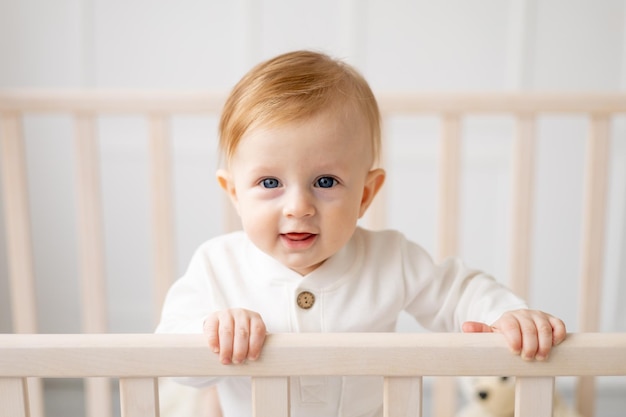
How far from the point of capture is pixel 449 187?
143 centimetres

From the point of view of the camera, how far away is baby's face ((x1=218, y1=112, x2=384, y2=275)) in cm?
87

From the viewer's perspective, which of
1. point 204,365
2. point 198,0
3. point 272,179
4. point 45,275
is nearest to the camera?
point 204,365

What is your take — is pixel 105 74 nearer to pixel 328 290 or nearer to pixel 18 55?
pixel 18 55

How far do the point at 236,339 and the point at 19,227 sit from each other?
813mm

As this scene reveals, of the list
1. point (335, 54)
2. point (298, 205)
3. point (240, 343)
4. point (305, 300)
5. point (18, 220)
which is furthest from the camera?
point (335, 54)

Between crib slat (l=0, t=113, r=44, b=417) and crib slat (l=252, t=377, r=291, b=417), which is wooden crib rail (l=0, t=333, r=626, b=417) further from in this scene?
crib slat (l=0, t=113, r=44, b=417)

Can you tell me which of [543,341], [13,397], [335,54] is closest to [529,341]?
[543,341]

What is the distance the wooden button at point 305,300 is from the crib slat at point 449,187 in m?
0.52

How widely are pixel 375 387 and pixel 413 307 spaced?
0.37 ft

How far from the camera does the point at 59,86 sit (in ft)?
6.97

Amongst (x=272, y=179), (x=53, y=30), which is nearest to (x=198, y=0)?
(x=53, y=30)

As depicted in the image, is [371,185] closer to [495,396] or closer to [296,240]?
[296,240]

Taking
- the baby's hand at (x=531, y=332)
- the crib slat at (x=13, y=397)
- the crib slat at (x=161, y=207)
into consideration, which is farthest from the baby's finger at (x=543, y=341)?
the crib slat at (x=161, y=207)

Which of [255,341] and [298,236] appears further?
[298,236]
